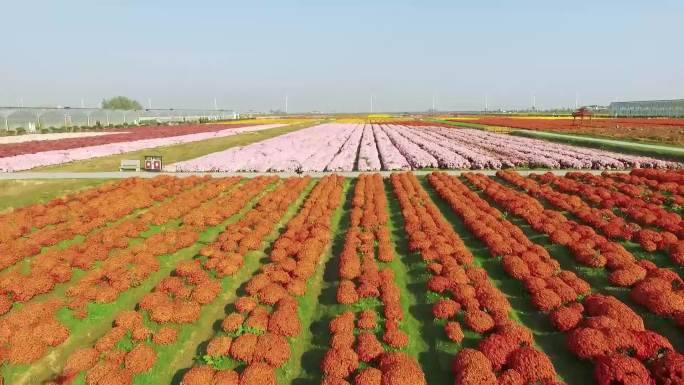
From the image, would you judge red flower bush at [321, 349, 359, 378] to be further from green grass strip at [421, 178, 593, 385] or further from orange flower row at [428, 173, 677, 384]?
green grass strip at [421, 178, 593, 385]

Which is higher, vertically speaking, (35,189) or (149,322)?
(35,189)

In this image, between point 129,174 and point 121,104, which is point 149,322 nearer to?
point 129,174

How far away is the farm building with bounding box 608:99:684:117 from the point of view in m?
121

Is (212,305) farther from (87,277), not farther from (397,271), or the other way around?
(397,271)

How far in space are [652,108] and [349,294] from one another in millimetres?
162129

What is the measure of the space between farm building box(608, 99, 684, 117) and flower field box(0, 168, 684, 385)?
13171 centimetres

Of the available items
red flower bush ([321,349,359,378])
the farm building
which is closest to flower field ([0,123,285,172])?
red flower bush ([321,349,359,378])

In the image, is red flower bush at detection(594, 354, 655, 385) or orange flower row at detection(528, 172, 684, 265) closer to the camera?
red flower bush at detection(594, 354, 655, 385)

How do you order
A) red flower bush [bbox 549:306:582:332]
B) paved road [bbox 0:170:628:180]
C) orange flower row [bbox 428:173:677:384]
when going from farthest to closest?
paved road [bbox 0:170:628:180] < red flower bush [bbox 549:306:582:332] < orange flower row [bbox 428:173:677:384]

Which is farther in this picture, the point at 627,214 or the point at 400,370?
the point at 627,214

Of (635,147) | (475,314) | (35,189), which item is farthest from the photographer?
(635,147)

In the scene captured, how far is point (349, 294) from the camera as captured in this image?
12422 mm

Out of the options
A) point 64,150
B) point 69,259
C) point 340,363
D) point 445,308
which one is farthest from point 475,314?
point 64,150

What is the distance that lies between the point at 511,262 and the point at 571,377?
515 centimetres
